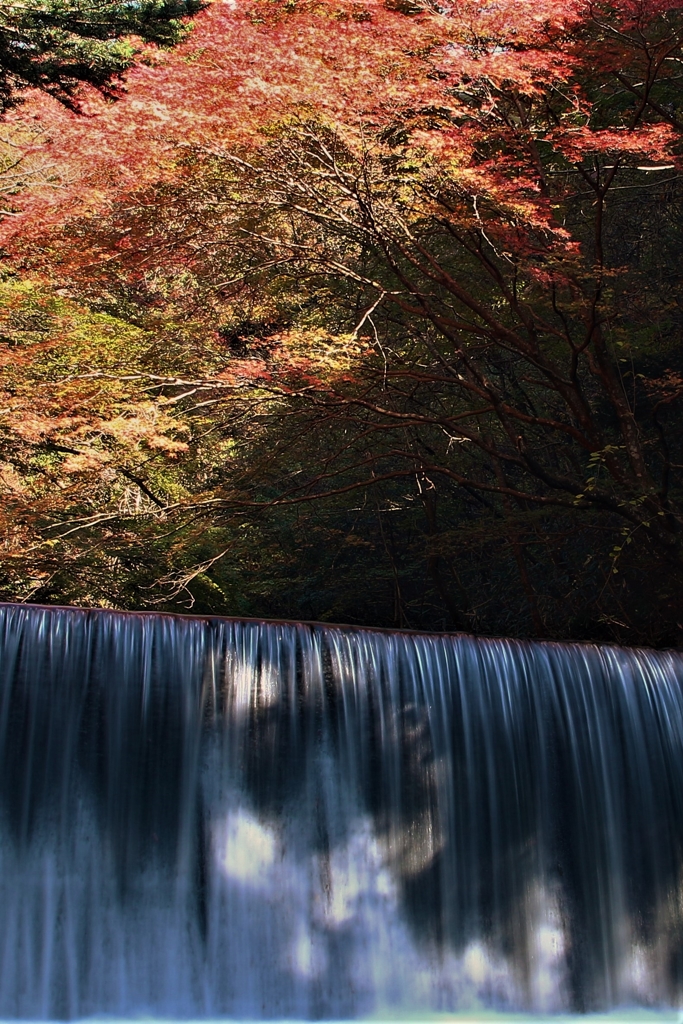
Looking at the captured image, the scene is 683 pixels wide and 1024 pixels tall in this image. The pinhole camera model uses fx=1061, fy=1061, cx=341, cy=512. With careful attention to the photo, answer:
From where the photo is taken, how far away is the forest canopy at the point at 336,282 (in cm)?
900

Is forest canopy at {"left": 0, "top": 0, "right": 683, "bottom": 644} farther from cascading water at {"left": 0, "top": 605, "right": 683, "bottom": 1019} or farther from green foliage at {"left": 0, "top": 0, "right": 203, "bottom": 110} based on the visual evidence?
cascading water at {"left": 0, "top": 605, "right": 683, "bottom": 1019}

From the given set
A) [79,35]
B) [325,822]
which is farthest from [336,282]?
[325,822]

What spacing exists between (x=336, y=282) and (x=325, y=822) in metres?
6.59

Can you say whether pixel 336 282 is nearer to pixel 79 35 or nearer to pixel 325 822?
pixel 79 35

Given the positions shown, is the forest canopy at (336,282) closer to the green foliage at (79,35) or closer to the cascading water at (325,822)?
the green foliage at (79,35)

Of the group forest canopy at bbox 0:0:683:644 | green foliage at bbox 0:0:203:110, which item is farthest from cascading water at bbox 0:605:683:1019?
green foliage at bbox 0:0:203:110

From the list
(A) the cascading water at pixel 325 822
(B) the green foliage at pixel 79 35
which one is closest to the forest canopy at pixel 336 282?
(B) the green foliage at pixel 79 35

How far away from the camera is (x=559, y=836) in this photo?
Answer: 766 cm

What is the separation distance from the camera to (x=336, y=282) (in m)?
11.9

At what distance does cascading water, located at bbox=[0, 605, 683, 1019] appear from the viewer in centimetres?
667

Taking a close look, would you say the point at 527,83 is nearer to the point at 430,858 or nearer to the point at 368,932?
the point at 430,858

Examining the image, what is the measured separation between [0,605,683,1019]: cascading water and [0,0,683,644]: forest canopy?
2395mm

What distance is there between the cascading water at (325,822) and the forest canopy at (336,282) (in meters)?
2.39

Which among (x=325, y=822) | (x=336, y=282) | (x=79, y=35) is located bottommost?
(x=325, y=822)
